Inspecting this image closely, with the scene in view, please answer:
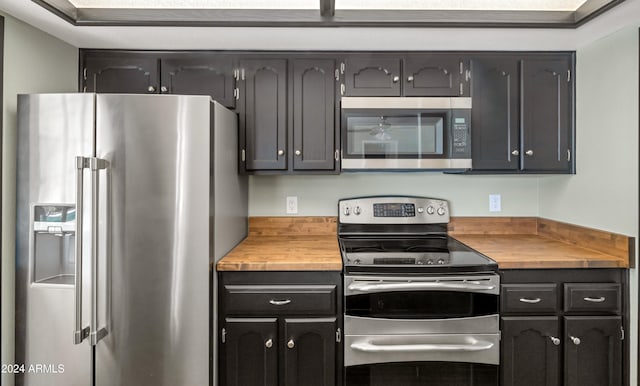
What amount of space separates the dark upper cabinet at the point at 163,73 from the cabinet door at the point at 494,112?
1.47 m

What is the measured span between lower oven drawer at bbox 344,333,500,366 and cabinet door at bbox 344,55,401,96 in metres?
1.36

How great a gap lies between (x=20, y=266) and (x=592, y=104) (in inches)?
119

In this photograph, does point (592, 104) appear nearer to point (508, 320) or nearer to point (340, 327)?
point (508, 320)

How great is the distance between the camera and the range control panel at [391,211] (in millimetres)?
2391

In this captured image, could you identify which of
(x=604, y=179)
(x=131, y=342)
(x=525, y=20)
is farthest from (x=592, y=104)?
(x=131, y=342)

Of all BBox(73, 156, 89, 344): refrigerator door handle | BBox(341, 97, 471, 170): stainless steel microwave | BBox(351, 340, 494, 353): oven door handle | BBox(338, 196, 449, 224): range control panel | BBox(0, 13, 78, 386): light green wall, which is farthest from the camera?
BBox(338, 196, 449, 224): range control panel

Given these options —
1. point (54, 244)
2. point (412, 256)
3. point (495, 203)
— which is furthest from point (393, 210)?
point (54, 244)

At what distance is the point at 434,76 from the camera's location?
2102 millimetres

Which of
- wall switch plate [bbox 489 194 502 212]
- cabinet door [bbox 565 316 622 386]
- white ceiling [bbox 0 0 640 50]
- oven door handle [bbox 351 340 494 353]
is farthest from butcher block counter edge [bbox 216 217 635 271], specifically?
white ceiling [bbox 0 0 640 50]

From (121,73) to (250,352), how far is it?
1.75 meters

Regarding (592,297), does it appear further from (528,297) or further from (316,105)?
(316,105)

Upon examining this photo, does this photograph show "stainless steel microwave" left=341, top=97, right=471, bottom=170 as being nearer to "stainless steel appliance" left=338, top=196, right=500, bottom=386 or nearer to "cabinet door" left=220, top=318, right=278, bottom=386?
"stainless steel appliance" left=338, top=196, right=500, bottom=386

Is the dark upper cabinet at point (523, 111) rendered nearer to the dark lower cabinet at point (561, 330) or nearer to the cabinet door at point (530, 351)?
the dark lower cabinet at point (561, 330)

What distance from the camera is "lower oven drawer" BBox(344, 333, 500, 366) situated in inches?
67.1
